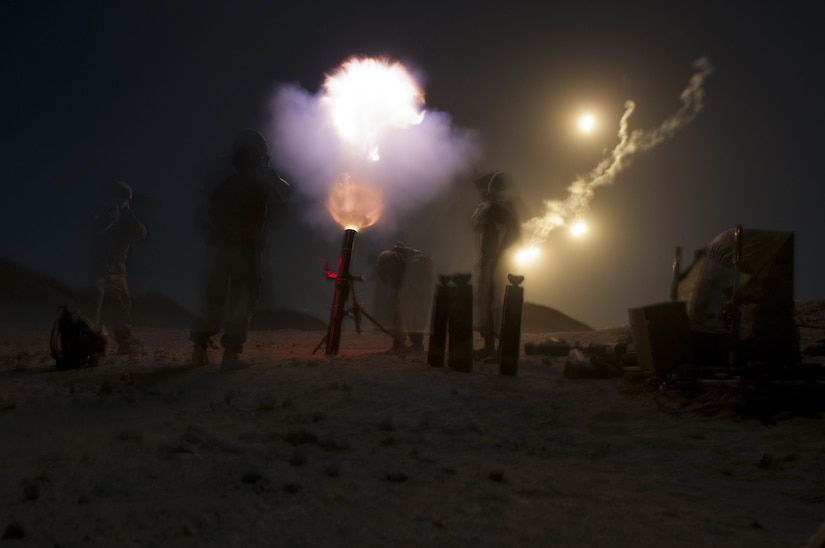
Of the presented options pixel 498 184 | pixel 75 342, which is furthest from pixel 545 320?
pixel 75 342

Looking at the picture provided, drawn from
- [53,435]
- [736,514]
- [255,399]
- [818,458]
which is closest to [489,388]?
[255,399]

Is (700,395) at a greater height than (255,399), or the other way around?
(700,395)

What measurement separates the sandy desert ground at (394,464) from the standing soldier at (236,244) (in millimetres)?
1276

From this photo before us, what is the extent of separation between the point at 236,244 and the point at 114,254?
4698 mm

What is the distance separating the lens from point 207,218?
8.23 m

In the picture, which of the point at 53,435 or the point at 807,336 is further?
the point at 807,336

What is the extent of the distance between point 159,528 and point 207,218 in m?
6.23

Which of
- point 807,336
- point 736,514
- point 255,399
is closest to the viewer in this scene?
point 736,514

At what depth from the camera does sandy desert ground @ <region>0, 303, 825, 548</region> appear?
2.66m

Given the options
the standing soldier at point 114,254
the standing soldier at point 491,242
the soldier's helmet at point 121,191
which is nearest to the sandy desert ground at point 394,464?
the standing soldier at point 491,242

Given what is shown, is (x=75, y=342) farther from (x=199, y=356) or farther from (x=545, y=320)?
(x=545, y=320)

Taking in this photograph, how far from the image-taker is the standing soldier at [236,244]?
7.90 m

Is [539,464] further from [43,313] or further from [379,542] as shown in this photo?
[43,313]

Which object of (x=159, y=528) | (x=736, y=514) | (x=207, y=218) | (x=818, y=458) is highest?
(x=207, y=218)
